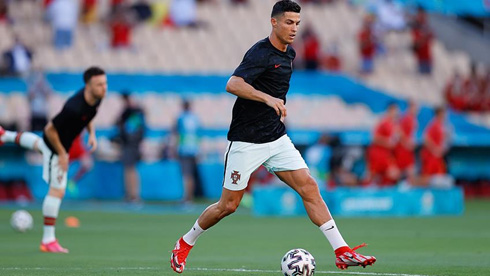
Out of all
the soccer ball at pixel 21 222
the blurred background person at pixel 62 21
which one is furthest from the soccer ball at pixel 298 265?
the blurred background person at pixel 62 21

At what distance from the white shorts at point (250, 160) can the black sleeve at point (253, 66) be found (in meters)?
0.68

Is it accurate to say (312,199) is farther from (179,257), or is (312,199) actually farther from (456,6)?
(456,6)

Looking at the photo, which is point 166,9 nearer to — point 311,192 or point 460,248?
point 460,248

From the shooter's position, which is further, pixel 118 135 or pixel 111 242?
pixel 118 135

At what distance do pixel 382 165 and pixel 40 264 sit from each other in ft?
42.6

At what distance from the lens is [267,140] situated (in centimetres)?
999

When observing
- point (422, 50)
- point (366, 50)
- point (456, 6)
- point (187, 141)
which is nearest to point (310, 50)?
point (366, 50)

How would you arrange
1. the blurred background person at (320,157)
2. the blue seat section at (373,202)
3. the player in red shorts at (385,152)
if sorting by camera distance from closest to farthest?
the blue seat section at (373,202), the player in red shorts at (385,152), the blurred background person at (320,157)

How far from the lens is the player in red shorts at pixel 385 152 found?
2270 centimetres

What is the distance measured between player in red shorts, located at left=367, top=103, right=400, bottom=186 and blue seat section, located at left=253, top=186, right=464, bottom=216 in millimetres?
1924

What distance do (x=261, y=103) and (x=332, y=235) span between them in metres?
1.47

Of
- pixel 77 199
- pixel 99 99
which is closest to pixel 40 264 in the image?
pixel 99 99

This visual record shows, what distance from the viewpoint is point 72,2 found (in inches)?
1215

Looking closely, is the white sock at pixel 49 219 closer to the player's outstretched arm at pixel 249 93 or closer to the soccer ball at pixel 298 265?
the player's outstretched arm at pixel 249 93
